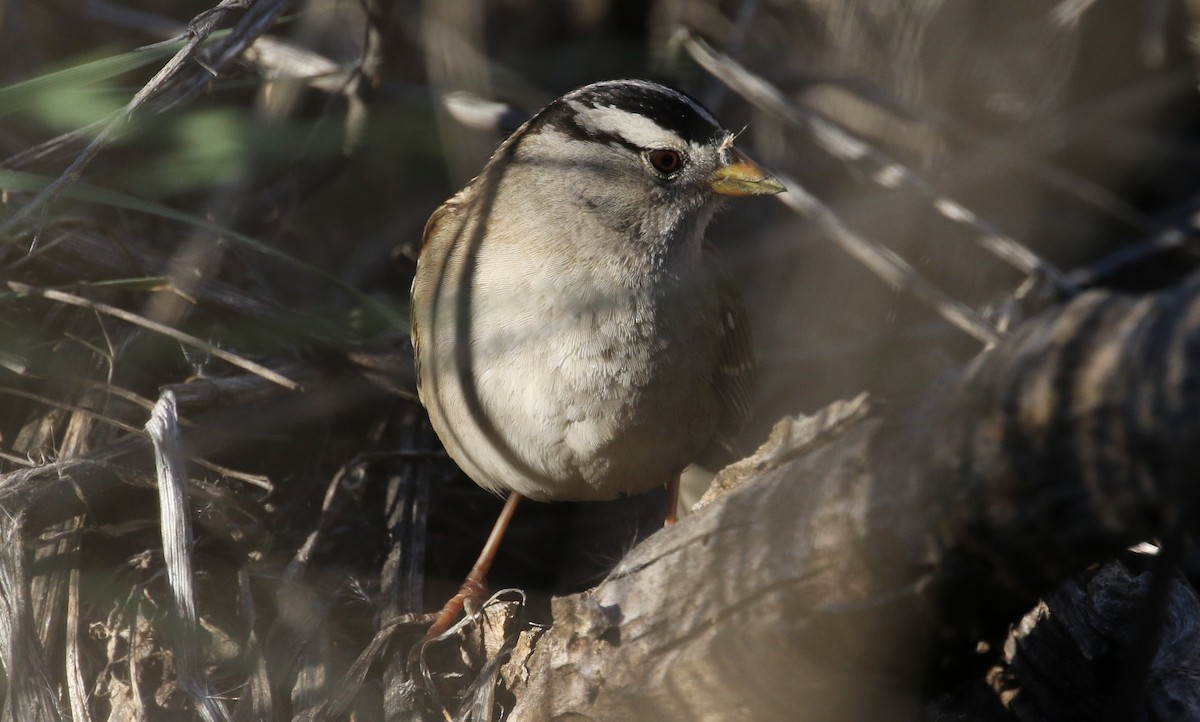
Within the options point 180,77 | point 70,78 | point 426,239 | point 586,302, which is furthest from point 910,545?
point 180,77

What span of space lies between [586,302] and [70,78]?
154 centimetres

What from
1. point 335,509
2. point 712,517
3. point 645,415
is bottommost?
point 335,509

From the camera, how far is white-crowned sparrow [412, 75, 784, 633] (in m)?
3.03

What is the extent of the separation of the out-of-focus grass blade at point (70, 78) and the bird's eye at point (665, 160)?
1402mm

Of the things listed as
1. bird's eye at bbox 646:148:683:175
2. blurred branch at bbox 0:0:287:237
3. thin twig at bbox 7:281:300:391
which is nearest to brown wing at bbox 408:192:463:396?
thin twig at bbox 7:281:300:391

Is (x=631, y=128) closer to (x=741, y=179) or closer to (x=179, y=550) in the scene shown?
(x=741, y=179)

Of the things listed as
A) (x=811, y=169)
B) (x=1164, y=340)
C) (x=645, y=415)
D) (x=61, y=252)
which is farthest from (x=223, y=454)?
(x=811, y=169)

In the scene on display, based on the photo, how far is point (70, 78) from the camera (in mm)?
2979

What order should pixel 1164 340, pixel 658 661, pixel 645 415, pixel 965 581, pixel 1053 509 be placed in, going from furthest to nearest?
pixel 645 415 < pixel 658 661 < pixel 965 581 < pixel 1053 509 < pixel 1164 340

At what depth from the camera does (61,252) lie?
3.50 meters

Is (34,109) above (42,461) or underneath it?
above

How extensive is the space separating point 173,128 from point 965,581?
2.98 metres

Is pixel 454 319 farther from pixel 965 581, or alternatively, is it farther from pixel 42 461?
pixel 965 581

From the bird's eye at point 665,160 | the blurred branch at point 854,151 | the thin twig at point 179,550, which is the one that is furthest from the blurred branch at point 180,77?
the blurred branch at point 854,151
